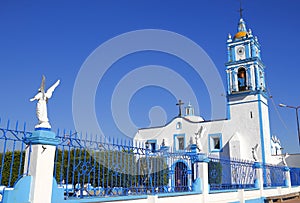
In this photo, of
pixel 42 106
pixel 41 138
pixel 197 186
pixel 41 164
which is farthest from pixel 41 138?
pixel 197 186

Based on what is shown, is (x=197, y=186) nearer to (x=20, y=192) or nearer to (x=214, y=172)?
(x=214, y=172)

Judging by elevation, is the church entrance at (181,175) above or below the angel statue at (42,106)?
below

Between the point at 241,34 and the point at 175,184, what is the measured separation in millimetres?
19539

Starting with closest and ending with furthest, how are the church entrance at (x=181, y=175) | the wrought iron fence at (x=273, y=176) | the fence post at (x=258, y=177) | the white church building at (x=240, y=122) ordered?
the church entrance at (x=181, y=175), the fence post at (x=258, y=177), the wrought iron fence at (x=273, y=176), the white church building at (x=240, y=122)

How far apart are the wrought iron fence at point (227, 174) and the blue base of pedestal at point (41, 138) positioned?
19.9 ft

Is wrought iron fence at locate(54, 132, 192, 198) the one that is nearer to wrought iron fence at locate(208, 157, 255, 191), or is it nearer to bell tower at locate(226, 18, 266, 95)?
wrought iron fence at locate(208, 157, 255, 191)

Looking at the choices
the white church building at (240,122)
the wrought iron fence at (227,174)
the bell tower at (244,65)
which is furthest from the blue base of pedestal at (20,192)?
the bell tower at (244,65)

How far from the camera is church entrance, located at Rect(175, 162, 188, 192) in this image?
28.8ft

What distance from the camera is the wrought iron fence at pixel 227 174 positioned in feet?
34.6

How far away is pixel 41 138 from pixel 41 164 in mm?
428

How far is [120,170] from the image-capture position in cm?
698

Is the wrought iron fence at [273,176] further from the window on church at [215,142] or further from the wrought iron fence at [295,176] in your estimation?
the window on church at [215,142]

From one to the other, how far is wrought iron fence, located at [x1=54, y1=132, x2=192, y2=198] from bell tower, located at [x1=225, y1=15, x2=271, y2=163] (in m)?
15.0

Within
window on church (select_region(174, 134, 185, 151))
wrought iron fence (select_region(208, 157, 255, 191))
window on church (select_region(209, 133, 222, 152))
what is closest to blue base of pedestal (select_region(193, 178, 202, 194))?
wrought iron fence (select_region(208, 157, 255, 191))
